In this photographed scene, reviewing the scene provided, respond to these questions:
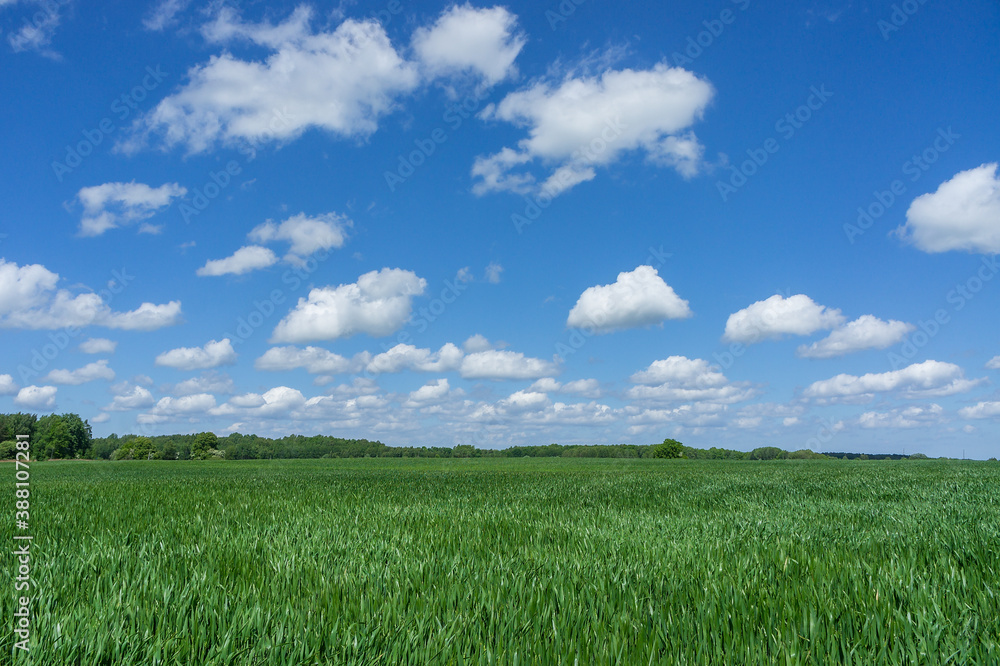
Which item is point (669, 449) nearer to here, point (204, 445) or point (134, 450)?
point (204, 445)

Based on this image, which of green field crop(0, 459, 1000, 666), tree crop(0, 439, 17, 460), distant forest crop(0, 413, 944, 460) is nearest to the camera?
green field crop(0, 459, 1000, 666)

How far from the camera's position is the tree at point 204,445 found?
109 m

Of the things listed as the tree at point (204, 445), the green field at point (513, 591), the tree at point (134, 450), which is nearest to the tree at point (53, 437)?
the tree at point (134, 450)

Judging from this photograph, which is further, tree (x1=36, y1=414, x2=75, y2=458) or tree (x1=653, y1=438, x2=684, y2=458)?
tree (x1=653, y1=438, x2=684, y2=458)

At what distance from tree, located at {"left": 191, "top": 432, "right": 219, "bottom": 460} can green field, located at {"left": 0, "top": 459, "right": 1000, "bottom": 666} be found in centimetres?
11850

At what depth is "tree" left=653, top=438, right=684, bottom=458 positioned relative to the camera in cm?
11675

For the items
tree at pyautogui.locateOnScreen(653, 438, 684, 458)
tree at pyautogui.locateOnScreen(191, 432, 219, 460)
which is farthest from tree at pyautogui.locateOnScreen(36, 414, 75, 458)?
tree at pyautogui.locateOnScreen(653, 438, 684, 458)

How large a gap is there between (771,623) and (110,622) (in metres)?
3.94

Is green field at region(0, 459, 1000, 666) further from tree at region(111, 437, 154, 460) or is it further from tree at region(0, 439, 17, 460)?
tree at region(111, 437, 154, 460)

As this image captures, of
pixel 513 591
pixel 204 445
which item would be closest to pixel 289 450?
pixel 204 445

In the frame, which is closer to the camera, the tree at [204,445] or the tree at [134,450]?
the tree at [134,450]

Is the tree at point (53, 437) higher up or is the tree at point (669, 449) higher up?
the tree at point (53, 437)

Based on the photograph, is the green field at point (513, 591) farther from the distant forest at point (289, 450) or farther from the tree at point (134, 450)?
the tree at point (134, 450)

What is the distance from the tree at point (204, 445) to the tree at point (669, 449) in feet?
318
